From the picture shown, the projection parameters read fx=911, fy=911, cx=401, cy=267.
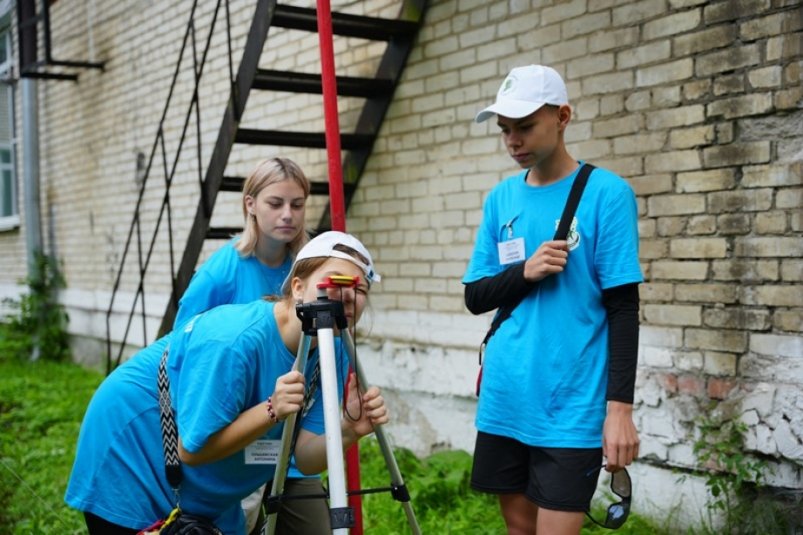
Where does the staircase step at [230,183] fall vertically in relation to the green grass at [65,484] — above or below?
above

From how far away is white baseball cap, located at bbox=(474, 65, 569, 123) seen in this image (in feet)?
8.05

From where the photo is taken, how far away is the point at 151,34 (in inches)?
331

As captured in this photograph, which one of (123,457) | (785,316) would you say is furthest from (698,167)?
(123,457)

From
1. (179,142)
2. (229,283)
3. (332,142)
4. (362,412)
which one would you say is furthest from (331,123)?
(179,142)

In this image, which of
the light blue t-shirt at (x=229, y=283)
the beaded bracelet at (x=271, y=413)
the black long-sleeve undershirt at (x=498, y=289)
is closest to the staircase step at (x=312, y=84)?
the light blue t-shirt at (x=229, y=283)

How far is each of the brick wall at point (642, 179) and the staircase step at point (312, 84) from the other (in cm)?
16

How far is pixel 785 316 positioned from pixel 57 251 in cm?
897

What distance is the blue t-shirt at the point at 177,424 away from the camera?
2.14 m

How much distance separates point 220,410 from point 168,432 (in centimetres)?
29

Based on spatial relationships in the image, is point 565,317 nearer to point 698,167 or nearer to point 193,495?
point 193,495

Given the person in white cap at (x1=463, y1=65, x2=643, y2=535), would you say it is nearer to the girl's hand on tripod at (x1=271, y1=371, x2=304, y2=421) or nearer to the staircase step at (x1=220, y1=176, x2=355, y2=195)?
the girl's hand on tripod at (x1=271, y1=371, x2=304, y2=421)

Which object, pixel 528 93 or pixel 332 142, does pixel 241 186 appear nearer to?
pixel 332 142

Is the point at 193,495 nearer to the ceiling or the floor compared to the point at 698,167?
nearer to the floor

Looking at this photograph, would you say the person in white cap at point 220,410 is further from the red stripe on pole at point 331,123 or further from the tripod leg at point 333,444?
the red stripe on pole at point 331,123
